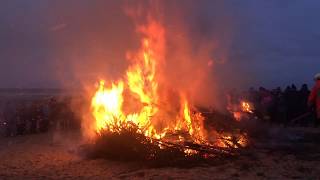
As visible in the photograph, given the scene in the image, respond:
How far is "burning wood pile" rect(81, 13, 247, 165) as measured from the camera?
14.3m

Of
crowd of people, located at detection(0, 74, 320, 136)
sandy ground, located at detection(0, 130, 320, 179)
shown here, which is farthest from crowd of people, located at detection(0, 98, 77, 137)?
sandy ground, located at detection(0, 130, 320, 179)

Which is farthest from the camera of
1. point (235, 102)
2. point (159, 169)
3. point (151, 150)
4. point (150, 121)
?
point (235, 102)

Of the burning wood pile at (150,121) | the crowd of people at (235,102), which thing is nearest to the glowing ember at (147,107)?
the burning wood pile at (150,121)

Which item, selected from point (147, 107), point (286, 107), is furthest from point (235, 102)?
point (147, 107)

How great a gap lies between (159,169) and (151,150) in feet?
3.30

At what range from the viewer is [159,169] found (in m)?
13.1

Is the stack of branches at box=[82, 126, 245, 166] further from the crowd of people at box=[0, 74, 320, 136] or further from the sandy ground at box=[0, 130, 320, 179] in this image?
the crowd of people at box=[0, 74, 320, 136]

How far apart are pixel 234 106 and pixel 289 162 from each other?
898 centimetres

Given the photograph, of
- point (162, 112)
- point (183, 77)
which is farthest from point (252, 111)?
Result: point (162, 112)

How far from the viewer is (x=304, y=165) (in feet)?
43.7

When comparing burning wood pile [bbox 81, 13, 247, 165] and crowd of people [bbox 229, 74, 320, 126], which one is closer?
burning wood pile [bbox 81, 13, 247, 165]

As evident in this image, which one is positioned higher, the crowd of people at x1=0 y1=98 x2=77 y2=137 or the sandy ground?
the crowd of people at x1=0 y1=98 x2=77 y2=137

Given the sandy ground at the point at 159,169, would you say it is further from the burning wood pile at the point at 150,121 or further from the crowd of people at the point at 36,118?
the crowd of people at the point at 36,118

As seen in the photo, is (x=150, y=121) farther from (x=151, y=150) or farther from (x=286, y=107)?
(x=286, y=107)
